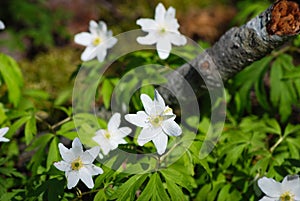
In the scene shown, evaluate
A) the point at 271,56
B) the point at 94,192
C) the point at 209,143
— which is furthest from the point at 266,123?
the point at 94,192

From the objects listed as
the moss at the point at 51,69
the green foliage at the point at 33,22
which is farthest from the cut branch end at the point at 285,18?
the green foliage at the point at 33,22

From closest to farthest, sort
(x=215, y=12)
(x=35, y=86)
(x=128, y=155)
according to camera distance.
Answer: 1. (x=128, y=155)
2. (x=35, y=86)
3. (x=215, y=12)

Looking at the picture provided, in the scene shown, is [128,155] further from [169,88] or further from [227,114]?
[227,114]

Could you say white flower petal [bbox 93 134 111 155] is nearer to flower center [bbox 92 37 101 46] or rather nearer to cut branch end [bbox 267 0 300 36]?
flower center [bbox 92 37 101 46]

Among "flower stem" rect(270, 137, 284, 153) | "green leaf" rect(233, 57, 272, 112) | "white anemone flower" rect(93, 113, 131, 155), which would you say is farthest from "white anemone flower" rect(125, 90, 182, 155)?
"green leaf" rect(233, 57, 272, 112)

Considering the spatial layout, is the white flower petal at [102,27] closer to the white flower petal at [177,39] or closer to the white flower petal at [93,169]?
the white flower petal at [177,39]

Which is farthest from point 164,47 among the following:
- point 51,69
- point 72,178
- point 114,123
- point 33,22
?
point 33,22

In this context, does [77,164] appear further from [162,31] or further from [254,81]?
[254,81]

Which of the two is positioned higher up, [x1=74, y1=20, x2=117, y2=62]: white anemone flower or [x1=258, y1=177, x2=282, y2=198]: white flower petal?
[x1=74, y1=20, x2=117, y2=62]: white anemone flower
